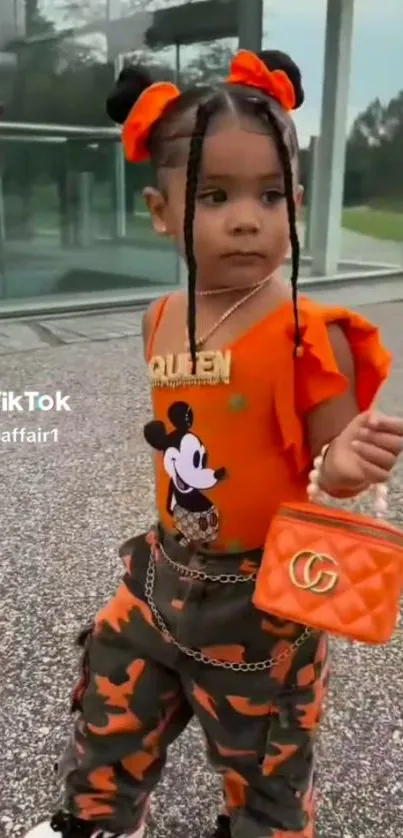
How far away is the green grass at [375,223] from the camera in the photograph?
8.73 meters

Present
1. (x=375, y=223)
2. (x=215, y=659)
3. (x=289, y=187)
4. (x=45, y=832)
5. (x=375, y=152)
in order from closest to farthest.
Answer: (x=289, y=187)
(x=215, y=659)
(x=45, y=832)
(x=375, y=152)
(x=375, y=223)

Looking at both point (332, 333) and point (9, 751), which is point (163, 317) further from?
point (9, 751)

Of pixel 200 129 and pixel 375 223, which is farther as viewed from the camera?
pixel 375 223

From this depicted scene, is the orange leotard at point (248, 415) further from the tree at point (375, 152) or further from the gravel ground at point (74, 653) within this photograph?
the tree at point (375, 152)

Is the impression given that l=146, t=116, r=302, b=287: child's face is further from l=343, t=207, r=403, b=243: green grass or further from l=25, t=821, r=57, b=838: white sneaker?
l=343, t=207, r=403, b=243: green grass

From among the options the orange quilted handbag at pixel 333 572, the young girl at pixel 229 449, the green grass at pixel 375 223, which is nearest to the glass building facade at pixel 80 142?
the green grass at pixel 375 223

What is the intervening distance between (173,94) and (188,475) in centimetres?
51

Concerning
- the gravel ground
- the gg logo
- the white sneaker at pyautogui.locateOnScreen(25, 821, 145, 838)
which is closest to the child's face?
the gg logo

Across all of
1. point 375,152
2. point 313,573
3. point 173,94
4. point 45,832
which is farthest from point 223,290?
point 375,152

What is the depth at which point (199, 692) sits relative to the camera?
1245mm

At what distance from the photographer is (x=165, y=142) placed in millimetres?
1147

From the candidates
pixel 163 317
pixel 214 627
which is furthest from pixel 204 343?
pixel 214 627

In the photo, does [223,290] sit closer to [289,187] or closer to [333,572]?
[289,187]

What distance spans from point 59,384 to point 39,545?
6.07 feet
